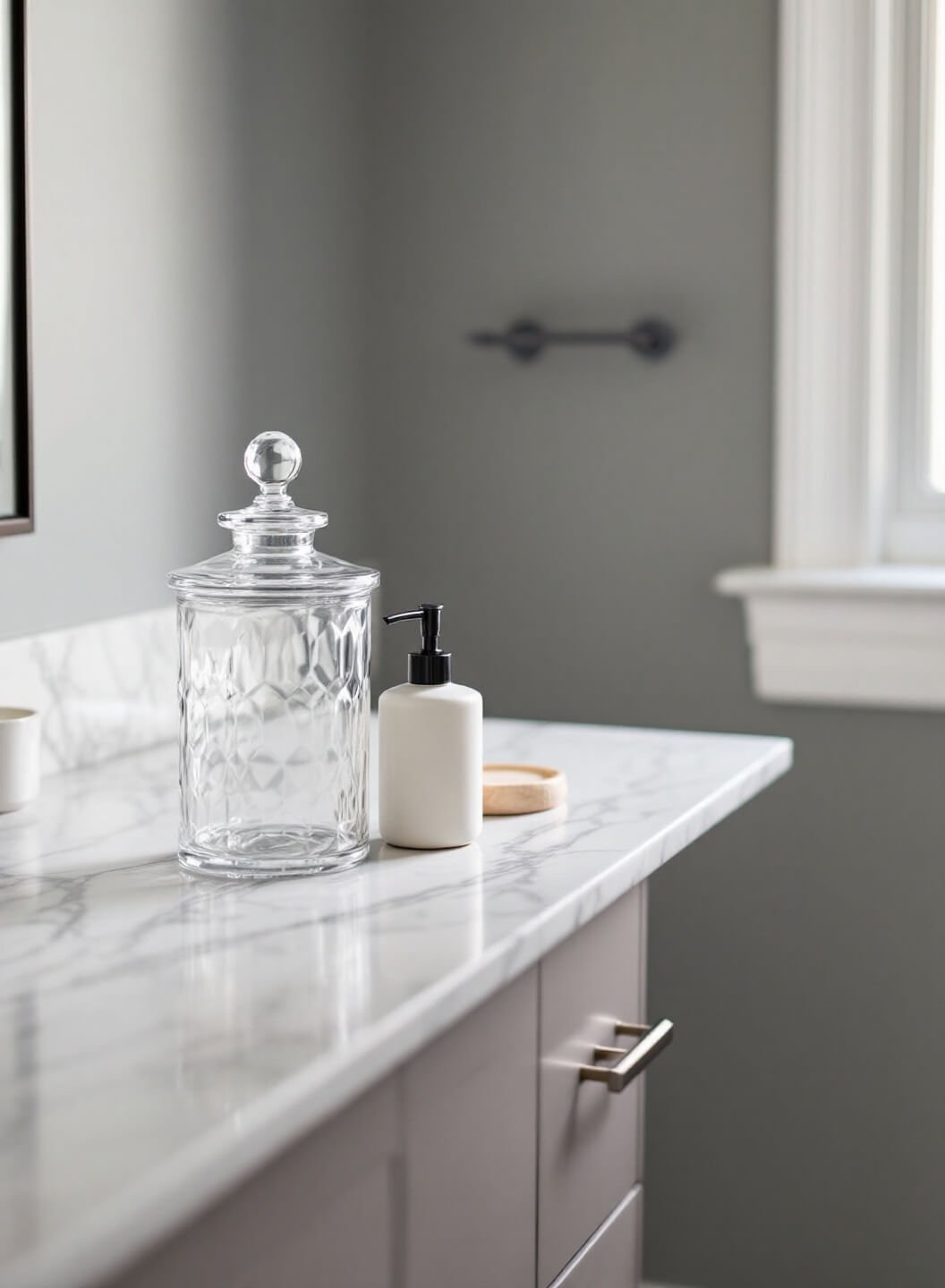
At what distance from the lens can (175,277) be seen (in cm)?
171

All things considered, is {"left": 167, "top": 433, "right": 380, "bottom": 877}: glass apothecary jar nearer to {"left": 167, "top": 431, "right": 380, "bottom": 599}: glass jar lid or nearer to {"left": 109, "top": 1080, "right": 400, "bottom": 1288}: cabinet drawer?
{"left": 167, "top": 431, "right": 380, "bottom": 599}: glass jar lid

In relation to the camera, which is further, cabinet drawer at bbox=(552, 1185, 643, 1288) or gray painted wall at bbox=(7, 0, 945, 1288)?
gray painted wall at bbox=(7, 0, 945, 1288)

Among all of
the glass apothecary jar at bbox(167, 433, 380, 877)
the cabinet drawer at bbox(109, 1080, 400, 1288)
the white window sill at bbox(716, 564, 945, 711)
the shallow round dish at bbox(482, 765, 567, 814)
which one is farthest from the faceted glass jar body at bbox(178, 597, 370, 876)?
the white window sill at bbox(716, 564, 945, 711)

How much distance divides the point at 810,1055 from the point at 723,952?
170mm

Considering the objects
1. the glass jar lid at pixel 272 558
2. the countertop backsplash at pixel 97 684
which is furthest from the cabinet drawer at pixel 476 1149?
the countertop backsplash at pixel 97 684

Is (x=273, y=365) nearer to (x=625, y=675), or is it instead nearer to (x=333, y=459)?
(x=333, y=459)

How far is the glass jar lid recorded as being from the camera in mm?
1131

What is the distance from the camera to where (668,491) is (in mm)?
2061

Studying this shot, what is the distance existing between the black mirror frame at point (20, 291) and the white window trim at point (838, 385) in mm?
903

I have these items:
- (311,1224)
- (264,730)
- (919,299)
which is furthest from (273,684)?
(919,299)

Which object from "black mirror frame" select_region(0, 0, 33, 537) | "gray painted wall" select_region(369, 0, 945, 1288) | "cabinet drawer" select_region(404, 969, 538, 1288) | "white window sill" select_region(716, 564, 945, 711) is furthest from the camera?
"gray painted wall" select_region(369, 0, 945, 1288)

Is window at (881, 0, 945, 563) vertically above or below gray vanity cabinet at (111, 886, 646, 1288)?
above

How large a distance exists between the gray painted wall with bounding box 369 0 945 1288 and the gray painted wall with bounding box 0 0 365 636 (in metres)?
0.13

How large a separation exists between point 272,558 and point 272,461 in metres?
0.07
